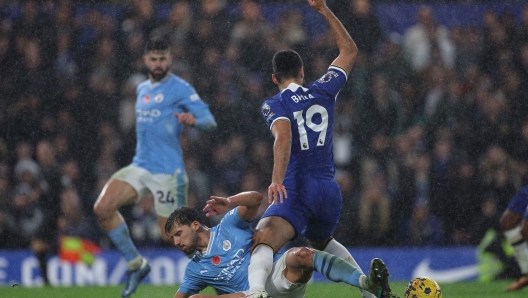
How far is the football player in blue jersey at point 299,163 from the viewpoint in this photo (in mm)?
5625

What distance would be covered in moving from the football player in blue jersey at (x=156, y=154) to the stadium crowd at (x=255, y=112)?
1.74m

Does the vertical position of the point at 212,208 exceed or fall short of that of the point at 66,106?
it falls short

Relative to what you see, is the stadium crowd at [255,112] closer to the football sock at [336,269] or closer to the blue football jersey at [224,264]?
the blue football jersey at [224,264]

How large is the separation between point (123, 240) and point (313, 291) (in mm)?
1938

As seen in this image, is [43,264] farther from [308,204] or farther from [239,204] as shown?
[308,204]

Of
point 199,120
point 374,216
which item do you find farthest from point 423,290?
point 374,216

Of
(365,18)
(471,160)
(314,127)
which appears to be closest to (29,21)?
(365,18)

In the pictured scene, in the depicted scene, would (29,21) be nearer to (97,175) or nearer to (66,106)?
(66,106)

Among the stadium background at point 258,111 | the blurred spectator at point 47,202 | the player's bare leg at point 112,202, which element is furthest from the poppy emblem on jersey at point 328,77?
the blurred spectator at point 47,202

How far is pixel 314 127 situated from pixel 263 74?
18.9ft

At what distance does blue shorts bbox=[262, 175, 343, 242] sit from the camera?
5.73 metres

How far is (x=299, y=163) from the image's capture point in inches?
231

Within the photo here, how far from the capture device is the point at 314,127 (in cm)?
590

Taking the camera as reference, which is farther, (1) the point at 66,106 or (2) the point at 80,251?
(1) the point at 66,106
